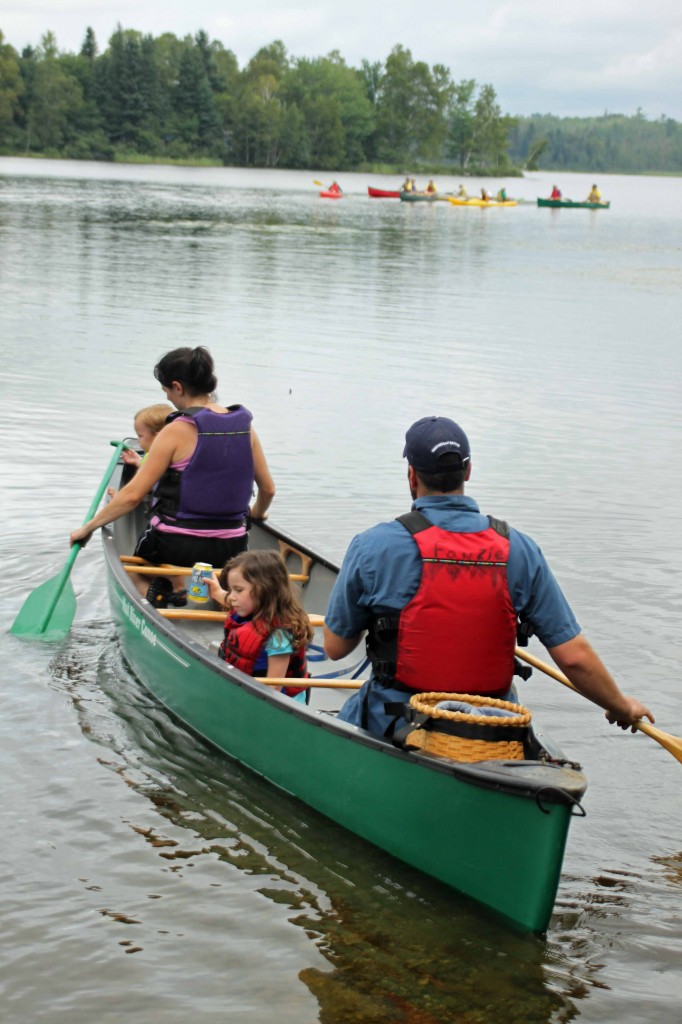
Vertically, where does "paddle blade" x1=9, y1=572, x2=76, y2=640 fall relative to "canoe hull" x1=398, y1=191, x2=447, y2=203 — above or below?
below

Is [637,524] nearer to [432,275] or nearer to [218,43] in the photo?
[432,275]

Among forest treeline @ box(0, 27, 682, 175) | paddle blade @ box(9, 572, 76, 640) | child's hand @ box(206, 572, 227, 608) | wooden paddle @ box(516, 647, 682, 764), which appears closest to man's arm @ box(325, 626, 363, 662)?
wooden paddle @ box(516, 647, 682, 764)

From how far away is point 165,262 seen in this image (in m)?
27.6

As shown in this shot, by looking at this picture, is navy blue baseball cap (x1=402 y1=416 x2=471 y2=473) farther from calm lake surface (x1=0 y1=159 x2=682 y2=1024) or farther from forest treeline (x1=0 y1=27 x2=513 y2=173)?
forest treeline (x1=0 y1=27 x2=513 y2=173)

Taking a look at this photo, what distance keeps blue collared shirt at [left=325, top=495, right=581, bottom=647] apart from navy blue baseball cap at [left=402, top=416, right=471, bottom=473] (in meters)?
0.13

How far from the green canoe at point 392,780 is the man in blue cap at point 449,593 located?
0.31 m

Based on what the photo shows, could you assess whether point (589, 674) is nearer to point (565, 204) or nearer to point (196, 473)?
point (196, 473)

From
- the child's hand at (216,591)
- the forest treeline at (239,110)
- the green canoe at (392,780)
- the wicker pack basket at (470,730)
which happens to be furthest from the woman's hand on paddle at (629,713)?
the forest treeline at (239,110)

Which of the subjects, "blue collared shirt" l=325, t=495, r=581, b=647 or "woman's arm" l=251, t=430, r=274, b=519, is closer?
"blue collared shirt" l=325, t=495, r=581, b=647

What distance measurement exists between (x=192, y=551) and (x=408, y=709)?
2.75 meters

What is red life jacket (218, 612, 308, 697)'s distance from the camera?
5.57 m

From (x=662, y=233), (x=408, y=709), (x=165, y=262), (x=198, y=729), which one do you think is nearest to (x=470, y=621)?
(x=408, y=709)

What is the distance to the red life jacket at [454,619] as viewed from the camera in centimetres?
420

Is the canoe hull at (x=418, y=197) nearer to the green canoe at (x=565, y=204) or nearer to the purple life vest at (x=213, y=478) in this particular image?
the green canoe at (x=565, y=204)
